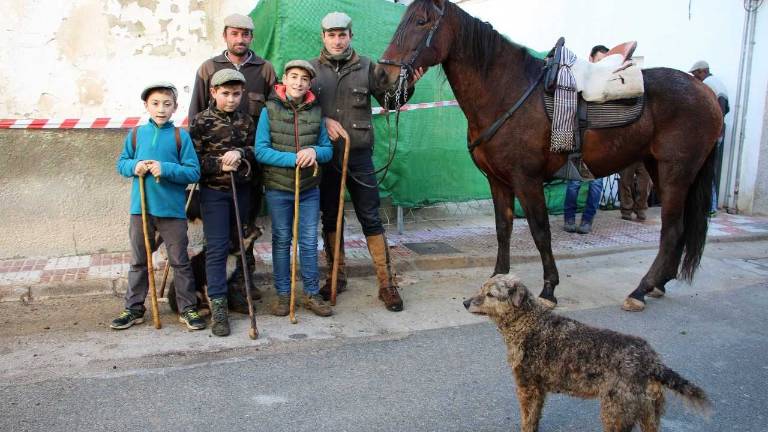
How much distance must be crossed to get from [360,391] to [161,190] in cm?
206

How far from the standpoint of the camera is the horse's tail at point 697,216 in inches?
225

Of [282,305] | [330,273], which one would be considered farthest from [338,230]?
[282,305]

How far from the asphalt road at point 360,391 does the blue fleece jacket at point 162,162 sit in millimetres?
1134

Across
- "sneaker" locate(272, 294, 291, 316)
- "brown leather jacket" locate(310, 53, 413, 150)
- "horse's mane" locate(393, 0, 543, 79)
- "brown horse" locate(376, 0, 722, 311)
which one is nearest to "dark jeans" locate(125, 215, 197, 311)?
"sneaker" locate(272, 294, 291, 316)

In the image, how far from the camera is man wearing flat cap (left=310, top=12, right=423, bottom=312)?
5.07 metres

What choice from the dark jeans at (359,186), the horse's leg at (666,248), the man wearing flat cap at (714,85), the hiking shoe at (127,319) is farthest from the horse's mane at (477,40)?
the man wearing flat cap at (714,85)

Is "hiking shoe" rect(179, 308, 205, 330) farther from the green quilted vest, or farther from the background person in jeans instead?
the background person in jeans

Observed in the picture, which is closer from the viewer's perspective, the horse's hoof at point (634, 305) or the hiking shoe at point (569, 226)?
the horse's hoof at point (634, 305)

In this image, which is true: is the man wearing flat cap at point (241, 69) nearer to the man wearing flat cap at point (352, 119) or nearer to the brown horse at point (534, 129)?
the man wearing flat cap at point (352, 119)

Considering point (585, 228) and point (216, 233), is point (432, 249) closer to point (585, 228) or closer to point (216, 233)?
point (585, 228)

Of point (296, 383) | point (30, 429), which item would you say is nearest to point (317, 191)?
point (296, 383)

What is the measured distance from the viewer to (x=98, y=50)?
263 inches

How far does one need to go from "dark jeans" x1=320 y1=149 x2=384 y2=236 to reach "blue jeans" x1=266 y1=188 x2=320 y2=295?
28cm

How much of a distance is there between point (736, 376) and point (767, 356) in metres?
0.52
